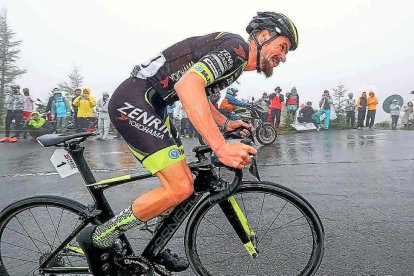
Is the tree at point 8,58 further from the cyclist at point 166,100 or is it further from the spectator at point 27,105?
the cyclist at point 166,100

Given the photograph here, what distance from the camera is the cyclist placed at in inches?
98.0

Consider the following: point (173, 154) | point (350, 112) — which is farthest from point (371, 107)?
point (173, 154)

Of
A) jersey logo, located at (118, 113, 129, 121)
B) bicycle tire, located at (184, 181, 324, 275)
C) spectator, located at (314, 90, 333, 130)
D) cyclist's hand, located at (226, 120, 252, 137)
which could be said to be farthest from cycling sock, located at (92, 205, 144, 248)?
spectator, located at (314, 90, 333, 130)

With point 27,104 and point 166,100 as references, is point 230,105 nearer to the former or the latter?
point 27,104

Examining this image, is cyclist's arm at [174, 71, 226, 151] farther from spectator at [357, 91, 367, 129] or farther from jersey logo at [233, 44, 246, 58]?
spectator at [357, 91, 367, 129]

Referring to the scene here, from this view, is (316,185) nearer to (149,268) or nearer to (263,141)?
(149,268)

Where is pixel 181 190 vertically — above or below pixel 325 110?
above

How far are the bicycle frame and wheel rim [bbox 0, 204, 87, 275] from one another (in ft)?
0.18

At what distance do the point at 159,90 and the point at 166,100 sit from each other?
10cm

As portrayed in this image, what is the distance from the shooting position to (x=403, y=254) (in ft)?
11.8

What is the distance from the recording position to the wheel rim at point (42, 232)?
114 inches

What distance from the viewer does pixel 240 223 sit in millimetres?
2846

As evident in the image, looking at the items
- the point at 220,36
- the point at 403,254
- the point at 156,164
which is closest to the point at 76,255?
the point at 156,164

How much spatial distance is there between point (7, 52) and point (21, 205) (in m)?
46.9
